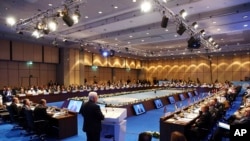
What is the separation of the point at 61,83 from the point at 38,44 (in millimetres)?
3908

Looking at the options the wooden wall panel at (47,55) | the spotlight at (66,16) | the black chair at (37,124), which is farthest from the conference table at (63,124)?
the wooden wall panel at (47,55)

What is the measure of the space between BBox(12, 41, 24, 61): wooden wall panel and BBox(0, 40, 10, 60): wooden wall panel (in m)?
0.39

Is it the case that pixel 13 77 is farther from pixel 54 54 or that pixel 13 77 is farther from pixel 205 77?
pixel 205 77

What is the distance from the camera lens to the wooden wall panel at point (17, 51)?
52.0ft

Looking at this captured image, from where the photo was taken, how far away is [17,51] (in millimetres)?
16109

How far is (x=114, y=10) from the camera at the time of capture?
10203mm

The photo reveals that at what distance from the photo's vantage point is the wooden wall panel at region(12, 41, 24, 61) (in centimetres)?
1586

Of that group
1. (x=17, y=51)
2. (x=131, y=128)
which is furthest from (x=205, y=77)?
(x=131, y=128)

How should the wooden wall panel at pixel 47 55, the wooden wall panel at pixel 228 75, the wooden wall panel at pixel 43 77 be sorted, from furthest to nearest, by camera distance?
1. the wooden wall panel at pixel 228 75
2. the wooden wall panel at pixel 43 77
3. the wooden wall panel at pixel 47 55

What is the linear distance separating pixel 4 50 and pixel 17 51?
3.37 ft

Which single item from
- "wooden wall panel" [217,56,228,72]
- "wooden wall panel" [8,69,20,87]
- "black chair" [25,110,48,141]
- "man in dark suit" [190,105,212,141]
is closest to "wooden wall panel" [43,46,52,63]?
"wooden wall panel" [8,69,20,87]

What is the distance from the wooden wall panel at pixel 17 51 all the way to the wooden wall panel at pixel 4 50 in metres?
0.39

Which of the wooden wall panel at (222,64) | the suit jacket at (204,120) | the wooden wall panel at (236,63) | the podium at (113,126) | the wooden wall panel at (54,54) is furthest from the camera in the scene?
the wooden wall panel at (222,64)

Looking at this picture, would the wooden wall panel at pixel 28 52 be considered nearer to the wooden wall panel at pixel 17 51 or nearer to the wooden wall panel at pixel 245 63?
the wooden wall panel at pixel 17 51
